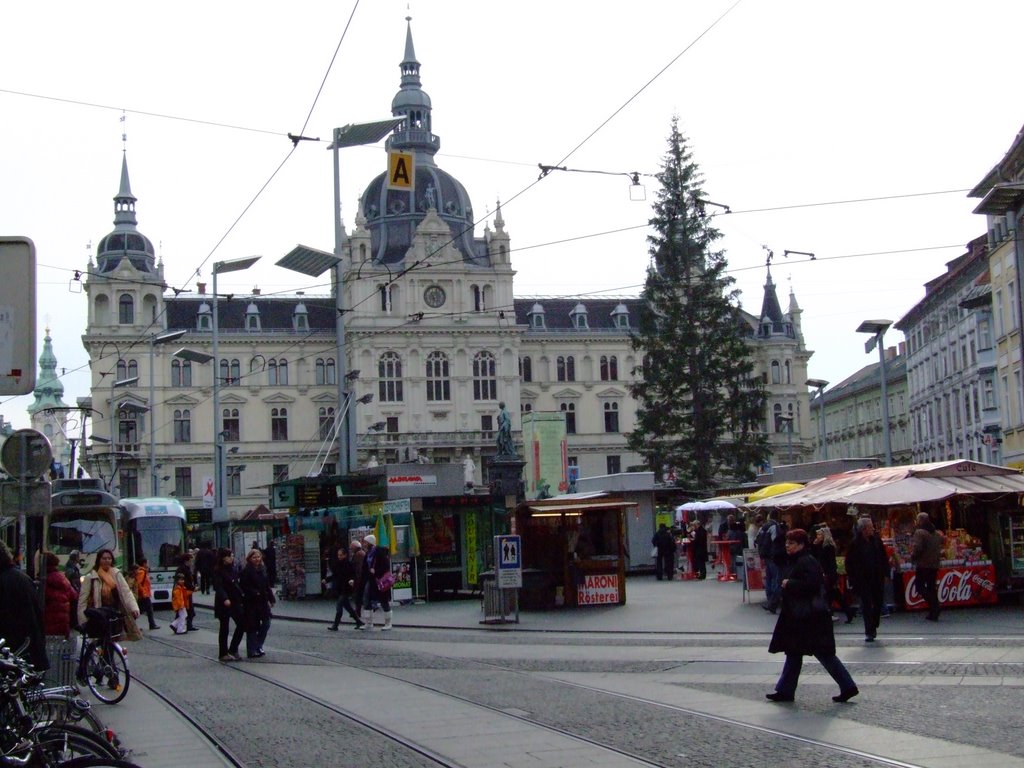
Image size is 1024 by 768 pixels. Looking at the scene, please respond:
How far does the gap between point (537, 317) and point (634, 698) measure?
89043 mm

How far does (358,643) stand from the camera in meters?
23.0

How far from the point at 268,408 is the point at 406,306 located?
12.2 metres

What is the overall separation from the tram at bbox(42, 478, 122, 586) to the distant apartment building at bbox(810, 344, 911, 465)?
56.0 metres

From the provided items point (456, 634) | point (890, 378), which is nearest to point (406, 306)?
point (890, 378)

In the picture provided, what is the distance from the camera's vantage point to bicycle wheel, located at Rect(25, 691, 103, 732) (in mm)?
7891

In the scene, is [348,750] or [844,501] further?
[844,501]

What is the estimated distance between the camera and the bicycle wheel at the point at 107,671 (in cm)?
1559

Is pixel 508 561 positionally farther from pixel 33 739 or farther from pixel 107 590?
pixel 33 739

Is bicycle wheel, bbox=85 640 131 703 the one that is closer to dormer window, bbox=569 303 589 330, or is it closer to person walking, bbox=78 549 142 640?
person walking, bbox=78 549 142 640

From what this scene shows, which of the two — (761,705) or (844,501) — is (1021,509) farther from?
(761,705)

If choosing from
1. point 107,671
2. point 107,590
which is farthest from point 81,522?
point 107,671

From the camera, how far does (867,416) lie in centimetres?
9575

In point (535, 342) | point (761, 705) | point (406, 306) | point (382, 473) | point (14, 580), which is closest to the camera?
point (14, 580)

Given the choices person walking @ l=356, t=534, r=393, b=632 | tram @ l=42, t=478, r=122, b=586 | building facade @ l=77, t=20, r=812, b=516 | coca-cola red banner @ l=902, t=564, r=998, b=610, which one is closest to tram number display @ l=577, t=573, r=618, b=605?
person walking @ l=356, t=534, r=393, b=632
